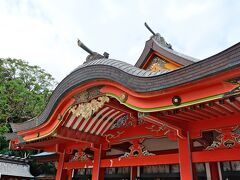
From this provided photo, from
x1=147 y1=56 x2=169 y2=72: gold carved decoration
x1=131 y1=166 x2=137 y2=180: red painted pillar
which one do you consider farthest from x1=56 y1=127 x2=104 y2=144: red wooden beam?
x1=147 y1=56 x2=169 y2=72: gold carved decoration

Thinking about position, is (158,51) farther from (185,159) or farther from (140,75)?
(185,159)

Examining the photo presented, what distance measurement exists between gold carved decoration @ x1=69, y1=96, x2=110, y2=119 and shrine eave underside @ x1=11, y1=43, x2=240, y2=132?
45 cm

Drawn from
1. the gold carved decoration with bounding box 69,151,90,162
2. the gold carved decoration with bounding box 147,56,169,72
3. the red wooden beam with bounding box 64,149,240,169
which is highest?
the gold carved decoration with bounding box 147,56,169,72

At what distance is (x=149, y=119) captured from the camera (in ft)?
14.4

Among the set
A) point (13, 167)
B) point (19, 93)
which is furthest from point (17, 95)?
point (13, 167)

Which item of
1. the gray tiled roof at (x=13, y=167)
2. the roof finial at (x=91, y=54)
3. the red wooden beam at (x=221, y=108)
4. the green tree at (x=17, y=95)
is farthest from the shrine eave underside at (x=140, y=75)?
the green tree at (x=17, y=95)

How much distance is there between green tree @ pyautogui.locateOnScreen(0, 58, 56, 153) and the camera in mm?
23150

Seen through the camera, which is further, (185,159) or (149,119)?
(185,159)

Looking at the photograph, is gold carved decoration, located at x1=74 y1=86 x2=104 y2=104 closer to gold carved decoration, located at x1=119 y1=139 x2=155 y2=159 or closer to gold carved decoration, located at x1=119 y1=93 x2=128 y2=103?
gold carved decoration, located at x1=119 y1=93 x2=128 y2=103

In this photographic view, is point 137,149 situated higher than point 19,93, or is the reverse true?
point 19,93

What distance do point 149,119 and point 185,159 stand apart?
1163 millimetres

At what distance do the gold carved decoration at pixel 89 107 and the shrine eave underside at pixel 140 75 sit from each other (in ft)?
1.47

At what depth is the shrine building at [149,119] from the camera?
134 inches

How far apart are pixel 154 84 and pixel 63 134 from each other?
3498 millimetres
